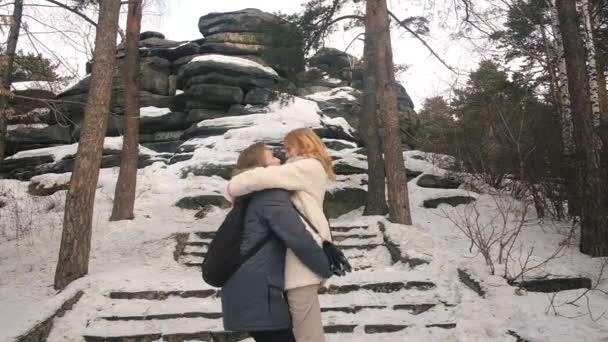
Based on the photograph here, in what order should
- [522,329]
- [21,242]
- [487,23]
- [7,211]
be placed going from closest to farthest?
[522,329] → [21,242] → [487,23] → [7,211]

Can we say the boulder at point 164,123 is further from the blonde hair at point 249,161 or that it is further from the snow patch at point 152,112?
the blonde hair at point 249,161

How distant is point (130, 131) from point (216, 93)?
8.23m

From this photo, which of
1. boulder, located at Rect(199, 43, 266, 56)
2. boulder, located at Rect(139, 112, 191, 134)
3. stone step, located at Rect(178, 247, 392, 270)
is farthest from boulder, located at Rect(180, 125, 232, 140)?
stone step, located at Rect(178, 247, 392, 270)

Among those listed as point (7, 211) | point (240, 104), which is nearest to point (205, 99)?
point (240, 104)

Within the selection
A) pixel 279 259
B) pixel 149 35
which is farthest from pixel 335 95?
pixel 279 259

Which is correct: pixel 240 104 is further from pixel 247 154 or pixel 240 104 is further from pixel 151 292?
pixel 247 154

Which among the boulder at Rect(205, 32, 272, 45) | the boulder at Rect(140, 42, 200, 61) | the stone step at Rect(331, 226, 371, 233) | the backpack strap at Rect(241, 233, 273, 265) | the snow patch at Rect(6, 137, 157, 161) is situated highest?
the boulder at Rect(205, 32, 272, 45)

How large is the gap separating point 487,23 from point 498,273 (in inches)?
241

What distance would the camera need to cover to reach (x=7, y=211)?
10500 mm

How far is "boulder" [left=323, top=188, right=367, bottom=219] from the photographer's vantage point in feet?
34.1

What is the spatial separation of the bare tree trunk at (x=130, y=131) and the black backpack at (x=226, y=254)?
25.2ft

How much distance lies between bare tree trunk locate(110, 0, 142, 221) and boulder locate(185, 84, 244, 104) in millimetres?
7387

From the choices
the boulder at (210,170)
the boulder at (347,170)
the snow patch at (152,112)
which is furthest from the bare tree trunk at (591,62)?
the snow patch at (152,112)

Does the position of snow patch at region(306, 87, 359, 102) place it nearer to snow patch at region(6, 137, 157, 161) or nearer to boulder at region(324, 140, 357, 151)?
boulder at region(324, 140, 357, 151)
